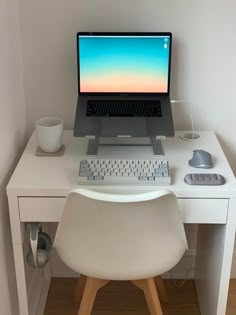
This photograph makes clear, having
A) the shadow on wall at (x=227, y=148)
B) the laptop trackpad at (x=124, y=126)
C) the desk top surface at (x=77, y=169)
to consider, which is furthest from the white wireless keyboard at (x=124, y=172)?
the shadow on wall at (x=227, y=148)

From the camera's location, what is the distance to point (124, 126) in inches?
75.0

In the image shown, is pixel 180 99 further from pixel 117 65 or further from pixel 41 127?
pixel 41 127

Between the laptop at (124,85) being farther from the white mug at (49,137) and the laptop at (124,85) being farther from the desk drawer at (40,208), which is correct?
the desk drawer at (40,208)

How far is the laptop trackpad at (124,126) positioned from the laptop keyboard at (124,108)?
3cm

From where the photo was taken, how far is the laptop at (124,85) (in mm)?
1904

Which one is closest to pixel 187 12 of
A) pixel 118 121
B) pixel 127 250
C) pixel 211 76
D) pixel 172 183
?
pixel 211 76

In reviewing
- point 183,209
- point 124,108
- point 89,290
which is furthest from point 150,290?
point 124,108

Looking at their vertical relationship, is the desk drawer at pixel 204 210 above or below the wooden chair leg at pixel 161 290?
above

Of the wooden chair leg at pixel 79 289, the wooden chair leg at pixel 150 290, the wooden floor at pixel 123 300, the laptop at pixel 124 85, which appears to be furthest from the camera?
the wooden floor at pixel 123 300

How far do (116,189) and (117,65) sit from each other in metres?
0.53

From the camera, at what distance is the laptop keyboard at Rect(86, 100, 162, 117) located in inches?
77.1

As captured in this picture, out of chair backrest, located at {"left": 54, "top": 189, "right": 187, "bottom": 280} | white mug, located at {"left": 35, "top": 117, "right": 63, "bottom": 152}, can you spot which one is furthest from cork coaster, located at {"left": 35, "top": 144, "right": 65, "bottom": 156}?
chair backrest, located at {"left": 54, "top": 189, "right": 187, "bottom": 280}

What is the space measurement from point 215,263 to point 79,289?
1.97 ft

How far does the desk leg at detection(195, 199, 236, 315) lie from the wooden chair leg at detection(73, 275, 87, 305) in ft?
1.65
